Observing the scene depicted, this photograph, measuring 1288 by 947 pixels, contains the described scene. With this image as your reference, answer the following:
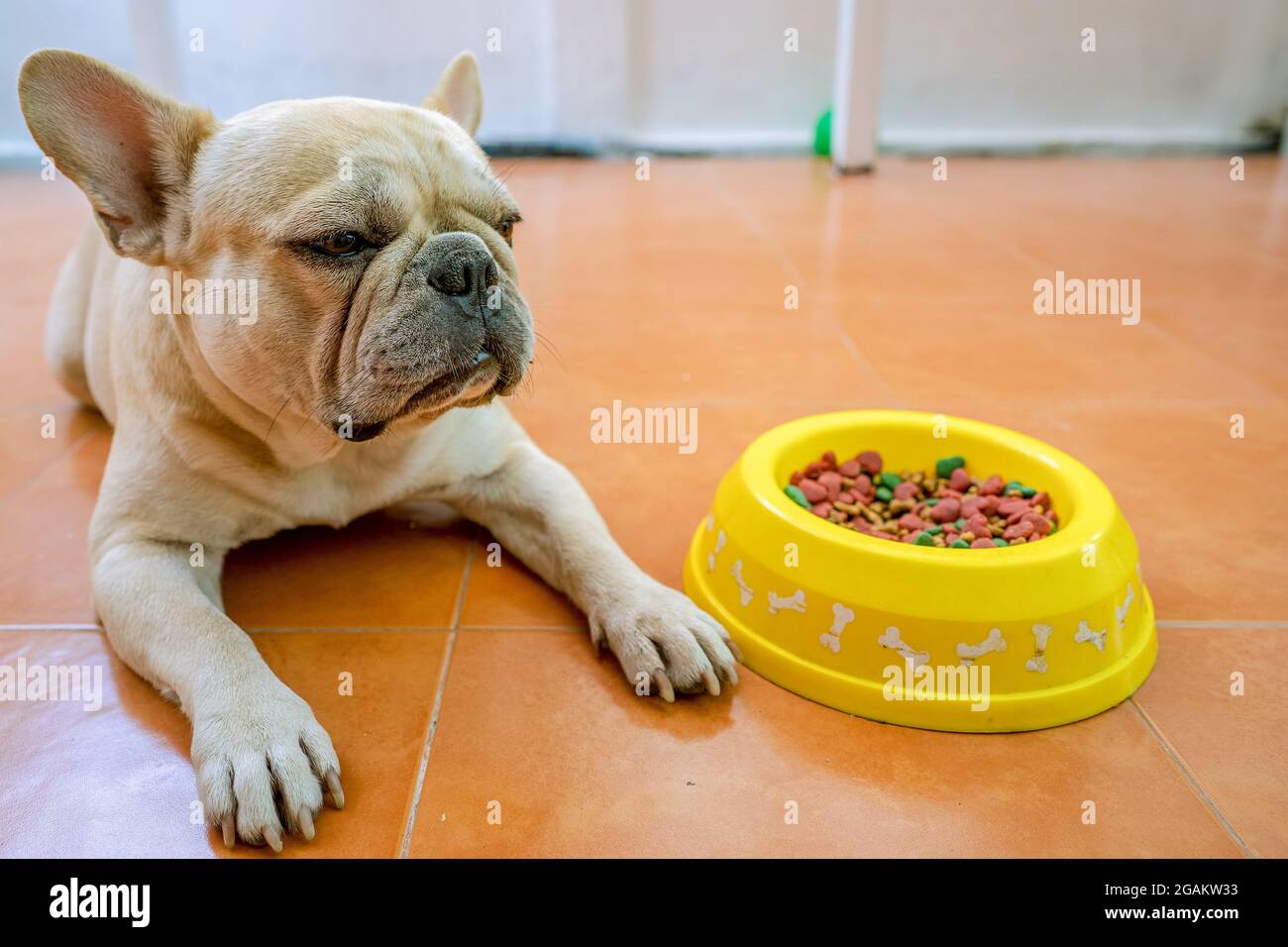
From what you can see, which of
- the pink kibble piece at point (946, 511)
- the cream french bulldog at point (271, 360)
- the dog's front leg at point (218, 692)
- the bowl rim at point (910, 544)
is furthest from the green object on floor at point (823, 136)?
the dog's front leg at point (218, 692)

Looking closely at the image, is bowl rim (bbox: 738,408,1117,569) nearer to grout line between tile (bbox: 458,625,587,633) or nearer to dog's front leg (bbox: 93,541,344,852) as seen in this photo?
grout line between tile (bbox: 458,625,587,633)

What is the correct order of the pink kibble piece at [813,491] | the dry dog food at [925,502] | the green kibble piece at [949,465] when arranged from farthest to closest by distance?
1. the green kibble piece at [949,465]
2. the pink kibble piece at [813,491]
3. the dry dog food at [925,502]

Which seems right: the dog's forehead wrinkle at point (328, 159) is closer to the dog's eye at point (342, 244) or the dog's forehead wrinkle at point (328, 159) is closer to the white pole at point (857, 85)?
the dog's eye at point (342, 244)

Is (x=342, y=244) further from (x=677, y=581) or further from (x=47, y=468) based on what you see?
(x=47, y=468)

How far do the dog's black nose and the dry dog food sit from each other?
0.73 m

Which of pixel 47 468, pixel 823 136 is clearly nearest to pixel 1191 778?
pixel 47 468

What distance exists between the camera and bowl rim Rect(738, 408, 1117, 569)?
5.59ft

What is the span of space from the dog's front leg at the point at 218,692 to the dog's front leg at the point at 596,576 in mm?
534

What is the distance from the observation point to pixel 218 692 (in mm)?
1626

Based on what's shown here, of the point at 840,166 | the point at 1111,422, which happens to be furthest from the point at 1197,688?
the point at 840,166

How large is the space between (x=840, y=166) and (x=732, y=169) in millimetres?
781

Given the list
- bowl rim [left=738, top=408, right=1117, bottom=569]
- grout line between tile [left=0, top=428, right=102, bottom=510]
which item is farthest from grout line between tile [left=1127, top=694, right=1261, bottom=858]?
grout line between tile [left=0, top=428, right=102, bottom=510]

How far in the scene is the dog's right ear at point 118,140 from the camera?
1.67 meters
